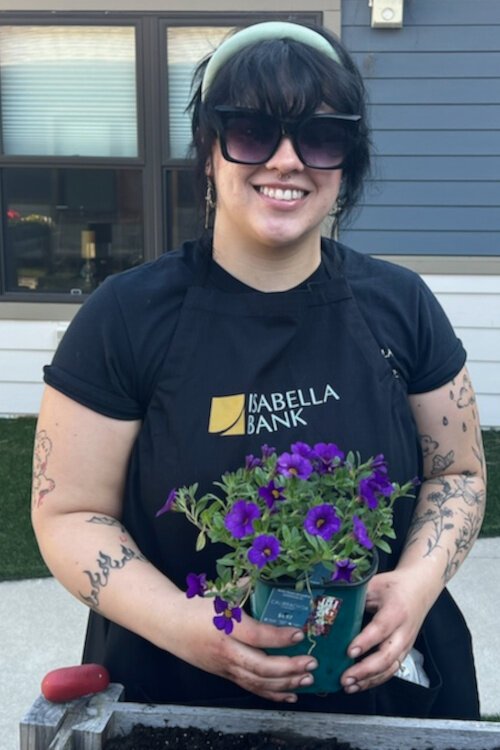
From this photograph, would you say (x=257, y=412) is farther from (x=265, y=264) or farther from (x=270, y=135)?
(x=270, y=135)

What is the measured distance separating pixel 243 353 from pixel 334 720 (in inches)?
21.4

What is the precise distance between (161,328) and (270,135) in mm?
333

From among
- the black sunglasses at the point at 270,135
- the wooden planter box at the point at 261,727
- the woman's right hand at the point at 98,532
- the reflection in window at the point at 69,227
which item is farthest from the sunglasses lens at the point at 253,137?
the reflection in window at the point at 69,227

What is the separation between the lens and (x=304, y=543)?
105 cm

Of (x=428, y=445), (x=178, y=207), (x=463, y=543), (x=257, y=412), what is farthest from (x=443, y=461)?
(x=178, y=207)

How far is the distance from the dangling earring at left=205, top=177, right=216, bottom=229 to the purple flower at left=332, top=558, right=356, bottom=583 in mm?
745

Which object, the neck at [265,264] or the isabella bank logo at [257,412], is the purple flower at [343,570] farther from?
the neck at [265,264]

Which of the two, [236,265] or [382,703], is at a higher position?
[236,265]

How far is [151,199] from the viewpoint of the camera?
5.78 metres

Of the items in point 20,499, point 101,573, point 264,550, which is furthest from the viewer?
point 20,499

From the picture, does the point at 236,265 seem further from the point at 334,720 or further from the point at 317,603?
the point at 334,720

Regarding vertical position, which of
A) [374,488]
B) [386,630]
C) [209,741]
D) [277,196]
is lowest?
[209,741]

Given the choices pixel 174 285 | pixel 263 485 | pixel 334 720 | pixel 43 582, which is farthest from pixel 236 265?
pixel 43 582

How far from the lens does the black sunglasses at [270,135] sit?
4.39ft
